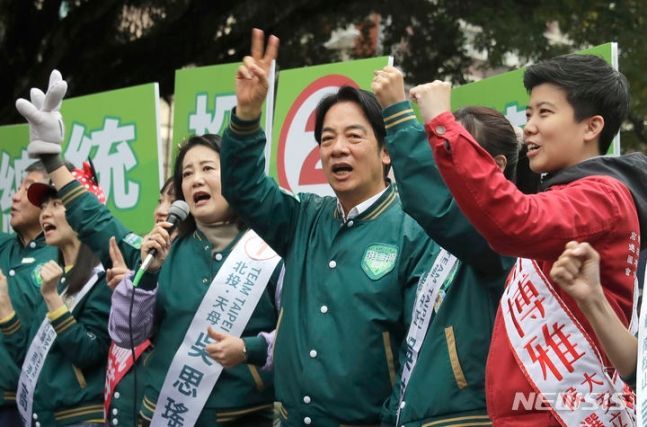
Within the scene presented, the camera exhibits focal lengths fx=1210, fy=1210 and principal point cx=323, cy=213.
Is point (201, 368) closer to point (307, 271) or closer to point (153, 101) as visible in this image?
point (307, 271)

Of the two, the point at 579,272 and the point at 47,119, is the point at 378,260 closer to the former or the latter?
the point at 579,272

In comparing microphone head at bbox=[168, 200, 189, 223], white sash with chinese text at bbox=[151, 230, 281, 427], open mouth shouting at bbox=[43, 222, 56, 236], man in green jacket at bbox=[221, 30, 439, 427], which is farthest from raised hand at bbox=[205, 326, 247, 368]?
open mouth shouting at bbox=[43, 222, 56, 236]

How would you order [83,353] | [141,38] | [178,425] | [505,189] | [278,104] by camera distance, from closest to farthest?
[505,189] → [178,425] → [83,353] → [278,104] → [141,38]

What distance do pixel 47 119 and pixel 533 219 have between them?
3094 mm

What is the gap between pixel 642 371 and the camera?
9.53ft

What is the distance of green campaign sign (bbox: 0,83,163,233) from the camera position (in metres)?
7.27

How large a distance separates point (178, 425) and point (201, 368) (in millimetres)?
257

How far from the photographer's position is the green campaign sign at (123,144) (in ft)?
23.9

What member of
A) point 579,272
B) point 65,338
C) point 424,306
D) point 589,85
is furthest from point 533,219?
point 65,338

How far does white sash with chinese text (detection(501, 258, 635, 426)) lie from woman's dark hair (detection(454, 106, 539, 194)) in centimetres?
88

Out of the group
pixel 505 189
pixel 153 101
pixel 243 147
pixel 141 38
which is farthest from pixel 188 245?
pixel 141 38

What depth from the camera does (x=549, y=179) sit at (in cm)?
337

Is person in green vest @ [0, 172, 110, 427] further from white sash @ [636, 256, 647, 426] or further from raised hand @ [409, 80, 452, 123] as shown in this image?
white sash @ [636, 256, 647, 426]

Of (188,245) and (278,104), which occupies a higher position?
(278,104)
